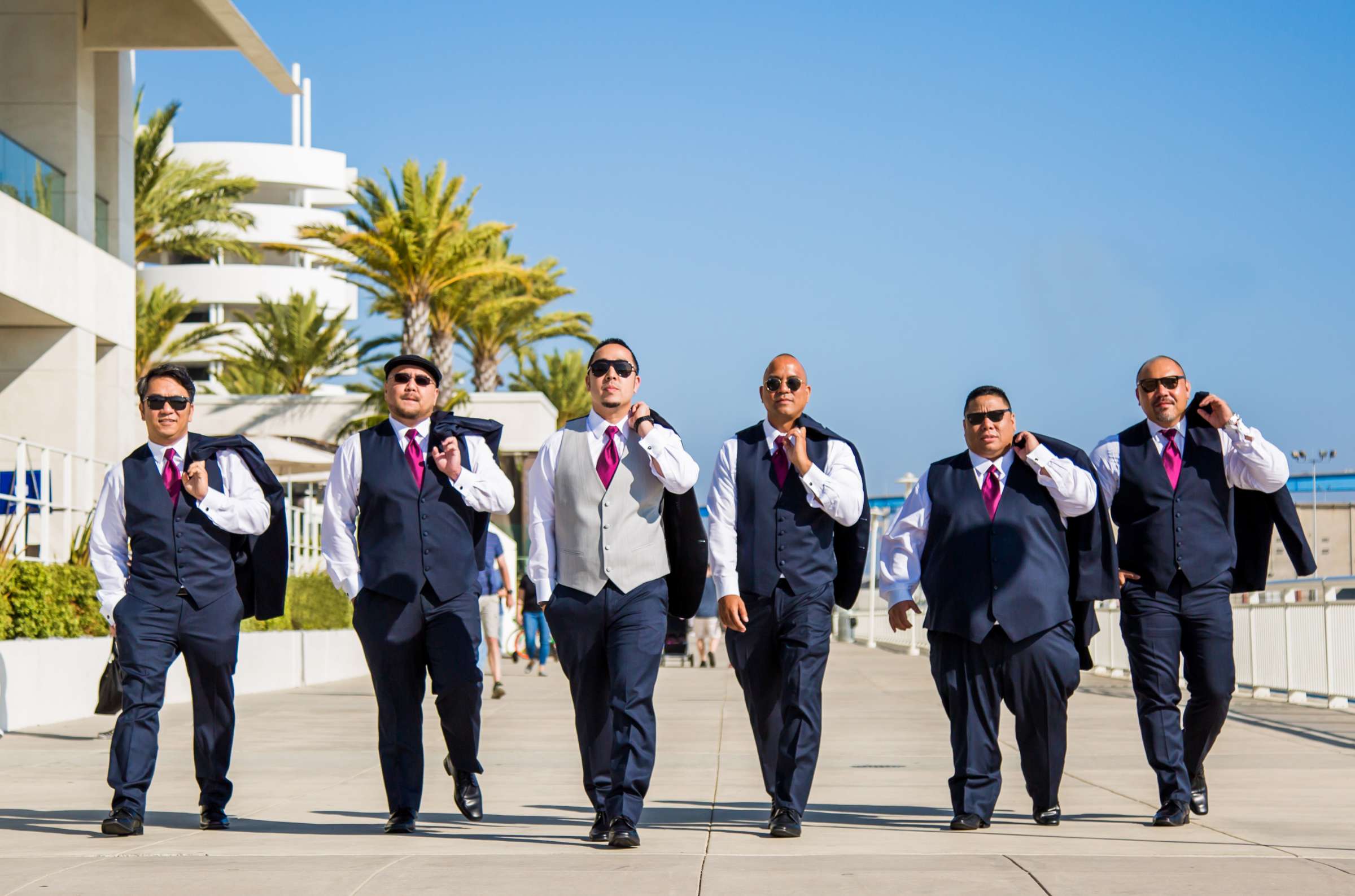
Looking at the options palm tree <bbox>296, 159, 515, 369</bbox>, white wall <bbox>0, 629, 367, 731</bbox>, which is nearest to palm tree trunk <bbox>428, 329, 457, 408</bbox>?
palm tree <bbox>296, 159, 515, 369</bbox>

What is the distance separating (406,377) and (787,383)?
1.62 meters

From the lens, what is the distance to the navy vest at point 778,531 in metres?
7.16

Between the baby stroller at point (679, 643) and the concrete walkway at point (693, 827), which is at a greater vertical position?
the concrete walkway at point (693, 827)

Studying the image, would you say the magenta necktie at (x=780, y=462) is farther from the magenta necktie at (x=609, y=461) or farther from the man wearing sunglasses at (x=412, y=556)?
the man wearing sunglasses at (x=412, y=556)

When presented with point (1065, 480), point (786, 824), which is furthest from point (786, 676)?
point (1065, 480)

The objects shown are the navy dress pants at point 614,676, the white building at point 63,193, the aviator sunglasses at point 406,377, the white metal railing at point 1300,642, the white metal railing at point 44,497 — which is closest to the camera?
the navy dress pants at point 614,676

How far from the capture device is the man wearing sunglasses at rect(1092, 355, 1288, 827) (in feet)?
24.7

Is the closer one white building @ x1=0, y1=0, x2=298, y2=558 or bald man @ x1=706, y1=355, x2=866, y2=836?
bald man @ x1=706, y1=355, x2=866, y2=836

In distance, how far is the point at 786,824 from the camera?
6.96 meters

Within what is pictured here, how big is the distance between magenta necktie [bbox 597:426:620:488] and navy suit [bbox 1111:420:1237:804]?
241 centimetres

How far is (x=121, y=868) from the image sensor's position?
6.05 meters

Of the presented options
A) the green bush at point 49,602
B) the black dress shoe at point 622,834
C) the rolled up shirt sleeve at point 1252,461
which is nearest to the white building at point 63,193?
the green bush at point 49,602

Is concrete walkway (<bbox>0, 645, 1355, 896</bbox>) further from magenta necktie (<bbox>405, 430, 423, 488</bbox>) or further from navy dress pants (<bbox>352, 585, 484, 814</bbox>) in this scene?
magenta necktie (<bbox>405, 430, 423, 488</bbox>)

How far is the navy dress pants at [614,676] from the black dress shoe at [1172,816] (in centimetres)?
226
